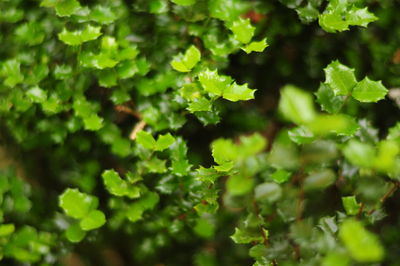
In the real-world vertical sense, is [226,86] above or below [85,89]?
above

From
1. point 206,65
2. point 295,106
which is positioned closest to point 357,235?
point 295,106

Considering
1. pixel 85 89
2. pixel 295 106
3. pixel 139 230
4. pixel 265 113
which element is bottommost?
pixel 139 230

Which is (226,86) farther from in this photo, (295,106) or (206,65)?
(295,106)

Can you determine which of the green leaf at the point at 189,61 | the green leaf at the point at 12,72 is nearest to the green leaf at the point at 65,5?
the green leaf at the point at 12,72

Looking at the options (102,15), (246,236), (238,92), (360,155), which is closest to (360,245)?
(360,155)

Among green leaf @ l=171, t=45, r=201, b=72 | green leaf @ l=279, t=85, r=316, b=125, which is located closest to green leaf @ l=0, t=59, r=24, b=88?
green leaf @ l=171, t=45, r=201, b=72

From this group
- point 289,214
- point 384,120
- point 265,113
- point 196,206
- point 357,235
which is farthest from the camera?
point 265,113
